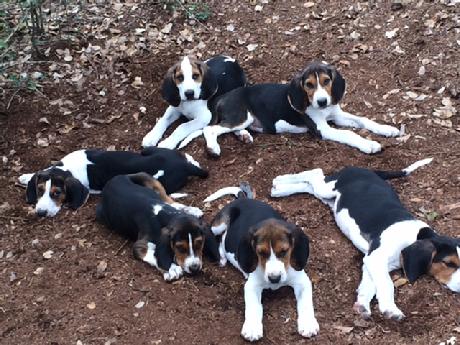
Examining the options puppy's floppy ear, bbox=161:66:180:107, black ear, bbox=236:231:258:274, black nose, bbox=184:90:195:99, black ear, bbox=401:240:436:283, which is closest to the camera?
black ear, bbox=401:240:436:283

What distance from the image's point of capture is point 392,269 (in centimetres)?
707

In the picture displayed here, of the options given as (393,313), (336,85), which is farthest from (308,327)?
(336,85)

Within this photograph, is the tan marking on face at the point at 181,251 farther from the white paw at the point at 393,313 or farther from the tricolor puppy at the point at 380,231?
the white paw at the point at 393,313

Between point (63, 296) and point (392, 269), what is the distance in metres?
3.15

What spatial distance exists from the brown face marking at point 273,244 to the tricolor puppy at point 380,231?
79 cm

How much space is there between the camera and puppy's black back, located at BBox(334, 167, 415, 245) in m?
7.36

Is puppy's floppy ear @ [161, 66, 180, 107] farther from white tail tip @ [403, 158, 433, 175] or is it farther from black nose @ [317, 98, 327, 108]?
white tail tip @ [403, 158, 433, 175]

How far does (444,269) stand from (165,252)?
261cm

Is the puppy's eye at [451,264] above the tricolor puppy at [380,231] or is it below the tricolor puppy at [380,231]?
above

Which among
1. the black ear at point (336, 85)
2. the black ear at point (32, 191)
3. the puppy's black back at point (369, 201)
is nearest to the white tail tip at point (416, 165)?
the puppy's black back at point (369, 201)

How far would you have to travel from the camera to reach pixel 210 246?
7.51m

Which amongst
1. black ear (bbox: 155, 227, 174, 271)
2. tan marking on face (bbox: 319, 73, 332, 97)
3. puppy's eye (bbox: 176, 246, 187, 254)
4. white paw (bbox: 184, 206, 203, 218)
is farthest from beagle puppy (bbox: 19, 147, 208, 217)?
tan marking on face (bbox: 319, 73, 332, 97)

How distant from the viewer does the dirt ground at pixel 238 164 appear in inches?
267

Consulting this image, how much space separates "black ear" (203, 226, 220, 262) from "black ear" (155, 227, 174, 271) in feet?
1.16
